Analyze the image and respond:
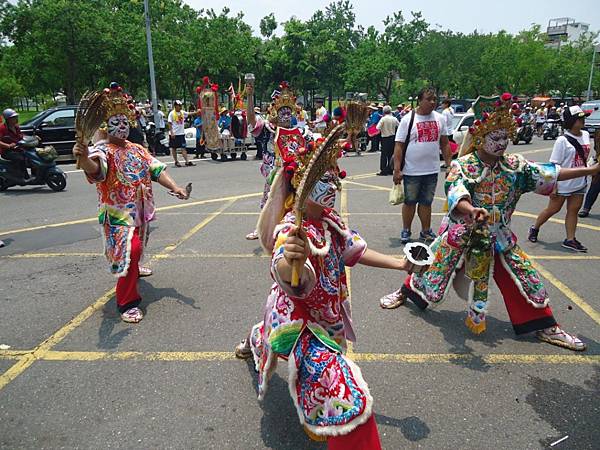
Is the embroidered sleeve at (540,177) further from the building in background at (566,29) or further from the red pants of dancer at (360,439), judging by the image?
the building in background at (566,29)

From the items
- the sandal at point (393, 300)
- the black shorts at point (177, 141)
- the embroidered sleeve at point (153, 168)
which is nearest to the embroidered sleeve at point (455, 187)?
the sandal at point (393, 300)

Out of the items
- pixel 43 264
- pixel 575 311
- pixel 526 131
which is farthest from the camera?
pixel 526 131

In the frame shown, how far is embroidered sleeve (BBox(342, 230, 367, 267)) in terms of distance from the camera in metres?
2.62

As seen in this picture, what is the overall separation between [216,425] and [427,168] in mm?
4313

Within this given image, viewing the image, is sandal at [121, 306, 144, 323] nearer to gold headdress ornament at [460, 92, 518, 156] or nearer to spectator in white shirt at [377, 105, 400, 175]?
gold headdress ornament at [460, 92, 518, 156]

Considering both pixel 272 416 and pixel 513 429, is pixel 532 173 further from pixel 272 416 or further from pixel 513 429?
pixel 272 416

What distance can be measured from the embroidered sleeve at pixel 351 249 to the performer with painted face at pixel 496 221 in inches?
49.3

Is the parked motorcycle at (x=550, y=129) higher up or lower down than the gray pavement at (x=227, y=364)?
higher up

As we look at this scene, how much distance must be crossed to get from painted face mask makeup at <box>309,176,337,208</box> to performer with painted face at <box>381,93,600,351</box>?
154 cm

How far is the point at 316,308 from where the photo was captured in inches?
94.2

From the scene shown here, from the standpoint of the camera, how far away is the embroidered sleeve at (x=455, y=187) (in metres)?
3.55

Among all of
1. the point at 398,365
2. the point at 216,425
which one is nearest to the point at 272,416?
the point at 216,425

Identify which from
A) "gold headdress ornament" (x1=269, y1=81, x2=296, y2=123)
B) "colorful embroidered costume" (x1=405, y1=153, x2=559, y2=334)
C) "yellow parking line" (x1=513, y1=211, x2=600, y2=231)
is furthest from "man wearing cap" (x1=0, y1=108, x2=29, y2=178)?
"yellow parking line" (x1=513, y1=211, x2=600, y2=231)

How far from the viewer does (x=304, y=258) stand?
199 centimetres
